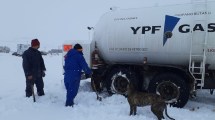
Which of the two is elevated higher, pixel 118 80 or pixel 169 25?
pixel 169 25

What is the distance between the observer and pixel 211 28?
7980 millimetres

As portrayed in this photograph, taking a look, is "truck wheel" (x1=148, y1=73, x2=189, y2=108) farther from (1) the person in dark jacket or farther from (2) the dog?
(1) the person in dark jacket

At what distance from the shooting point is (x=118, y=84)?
9648mm

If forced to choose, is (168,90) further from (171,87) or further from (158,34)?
(158,34)

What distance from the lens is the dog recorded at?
6.93 metres

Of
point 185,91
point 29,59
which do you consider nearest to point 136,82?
point 185,91

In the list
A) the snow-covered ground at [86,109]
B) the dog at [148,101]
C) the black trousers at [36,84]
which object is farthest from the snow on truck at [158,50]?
the black trousers at [36,84]

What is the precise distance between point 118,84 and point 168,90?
5.75ft

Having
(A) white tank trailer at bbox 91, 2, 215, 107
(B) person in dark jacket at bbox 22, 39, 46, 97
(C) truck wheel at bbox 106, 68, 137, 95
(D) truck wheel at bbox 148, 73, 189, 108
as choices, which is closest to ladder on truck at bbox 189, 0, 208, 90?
(A) white tank trailer at bbox 91, 2, 215, 107

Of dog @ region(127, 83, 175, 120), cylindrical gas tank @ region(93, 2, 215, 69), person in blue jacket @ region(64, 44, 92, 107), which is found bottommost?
dog @ region(127, 83, 175, 120)

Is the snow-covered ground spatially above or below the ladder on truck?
below

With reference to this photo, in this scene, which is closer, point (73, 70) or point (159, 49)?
point (73, 70)

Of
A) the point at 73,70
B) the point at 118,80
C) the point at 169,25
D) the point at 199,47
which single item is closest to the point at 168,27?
the point at 169,25

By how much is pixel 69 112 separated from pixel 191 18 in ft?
13.1
